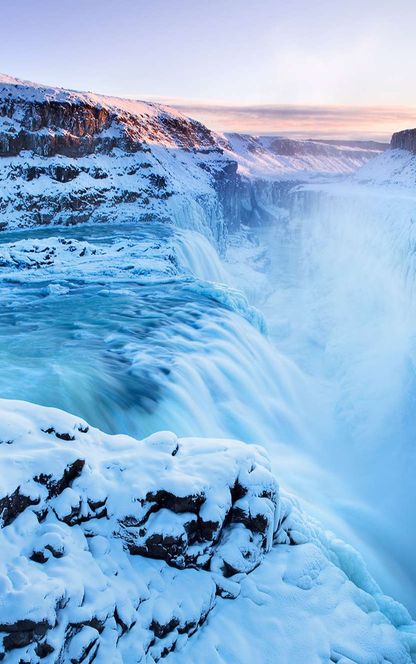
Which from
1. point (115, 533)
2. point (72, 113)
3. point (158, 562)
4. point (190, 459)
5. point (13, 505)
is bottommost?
point (158, 562)

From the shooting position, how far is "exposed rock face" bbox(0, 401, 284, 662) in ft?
12.1

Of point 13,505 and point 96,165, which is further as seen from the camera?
point 96,165

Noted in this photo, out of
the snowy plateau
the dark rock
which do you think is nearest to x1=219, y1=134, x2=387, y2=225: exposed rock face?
the snowy plateau

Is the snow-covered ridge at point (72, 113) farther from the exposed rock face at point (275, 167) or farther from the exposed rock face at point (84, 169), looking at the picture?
the exposed rock face at point (275, 167)

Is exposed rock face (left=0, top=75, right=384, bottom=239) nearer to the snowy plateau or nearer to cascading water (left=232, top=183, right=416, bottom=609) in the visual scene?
the snowy plateau

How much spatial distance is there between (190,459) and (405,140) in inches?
3468

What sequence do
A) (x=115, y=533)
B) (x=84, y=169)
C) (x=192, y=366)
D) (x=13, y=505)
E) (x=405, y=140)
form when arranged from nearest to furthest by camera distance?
(x=13, y=505) < (x=115, y=533) < (x=192, y=366) < (x=84, y=169) < (x=405, y=140)

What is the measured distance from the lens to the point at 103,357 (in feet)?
35.6

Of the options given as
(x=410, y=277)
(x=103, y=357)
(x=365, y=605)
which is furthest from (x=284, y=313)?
(x=365, y=605)

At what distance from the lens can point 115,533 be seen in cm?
456

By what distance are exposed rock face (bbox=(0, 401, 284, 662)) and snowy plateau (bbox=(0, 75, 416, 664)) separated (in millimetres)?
17

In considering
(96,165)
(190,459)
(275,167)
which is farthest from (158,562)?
(275,167)

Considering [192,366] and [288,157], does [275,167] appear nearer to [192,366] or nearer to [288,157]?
[288,157]

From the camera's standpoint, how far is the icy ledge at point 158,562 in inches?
149
